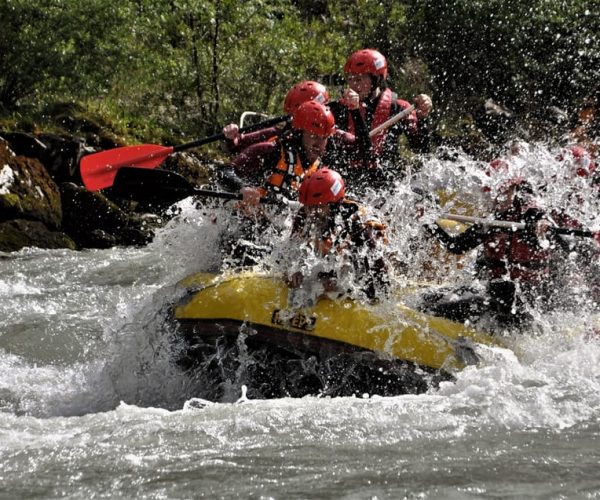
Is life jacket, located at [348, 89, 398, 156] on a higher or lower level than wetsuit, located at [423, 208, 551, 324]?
higher

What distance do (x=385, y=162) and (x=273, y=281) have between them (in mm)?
2135

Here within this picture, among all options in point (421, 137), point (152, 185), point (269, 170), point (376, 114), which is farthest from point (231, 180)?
point (421, 137)

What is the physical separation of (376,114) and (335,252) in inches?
87.9

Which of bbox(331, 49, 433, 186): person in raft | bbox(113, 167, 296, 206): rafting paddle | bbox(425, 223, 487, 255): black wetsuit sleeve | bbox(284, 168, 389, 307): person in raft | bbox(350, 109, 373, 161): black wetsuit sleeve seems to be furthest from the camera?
bbox(331, 49, 433, 186): person in raft

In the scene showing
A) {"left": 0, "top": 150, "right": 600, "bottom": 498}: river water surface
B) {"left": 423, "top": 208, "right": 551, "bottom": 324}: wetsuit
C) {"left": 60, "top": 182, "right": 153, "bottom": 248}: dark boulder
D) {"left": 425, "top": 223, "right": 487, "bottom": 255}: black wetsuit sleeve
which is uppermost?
{"left": 60, "top": 182, "right": 153, "bottom": 248}: dark boulder

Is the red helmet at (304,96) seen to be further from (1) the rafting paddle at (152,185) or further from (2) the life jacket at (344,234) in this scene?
(2) the life jacket at (344,234)

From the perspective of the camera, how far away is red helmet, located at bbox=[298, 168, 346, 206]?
4980 mm

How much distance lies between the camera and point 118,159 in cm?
633

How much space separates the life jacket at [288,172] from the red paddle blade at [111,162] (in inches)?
39.1

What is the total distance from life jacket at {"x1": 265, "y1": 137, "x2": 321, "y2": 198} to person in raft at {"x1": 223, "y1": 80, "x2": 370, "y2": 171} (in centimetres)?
58

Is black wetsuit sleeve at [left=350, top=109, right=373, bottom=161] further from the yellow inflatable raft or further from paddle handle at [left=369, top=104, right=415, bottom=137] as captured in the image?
the yellow inflatable raft

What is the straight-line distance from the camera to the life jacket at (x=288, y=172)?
5.80 metres

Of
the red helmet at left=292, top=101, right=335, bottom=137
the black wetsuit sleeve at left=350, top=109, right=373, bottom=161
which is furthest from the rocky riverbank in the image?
the red helmet at left=292, top=101, right=335, bottom=137

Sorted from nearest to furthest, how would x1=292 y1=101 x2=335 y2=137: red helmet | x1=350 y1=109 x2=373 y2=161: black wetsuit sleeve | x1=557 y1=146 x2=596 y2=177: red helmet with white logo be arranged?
x1=292 y1=101 x2=335 y2=137: red helmet
x1=557 y1=146 x2=596 y2=177: red helmet with white logo
x1=350 y1=109 x2=373 y2=161: black wetsuit sleeve
